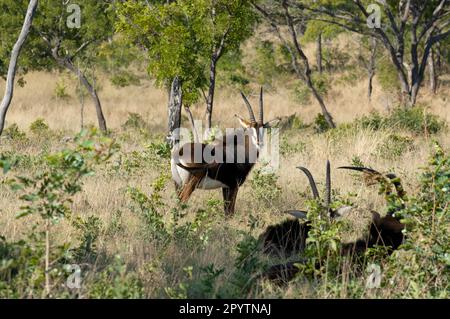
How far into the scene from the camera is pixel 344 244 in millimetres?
5855

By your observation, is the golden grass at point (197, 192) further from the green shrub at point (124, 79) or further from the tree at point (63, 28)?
the green shrub at point (124, 79)

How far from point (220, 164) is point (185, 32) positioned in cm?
644

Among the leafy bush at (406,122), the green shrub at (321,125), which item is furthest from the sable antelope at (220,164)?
the green shrub at (321,125)

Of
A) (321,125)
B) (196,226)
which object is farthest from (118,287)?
(321,125)

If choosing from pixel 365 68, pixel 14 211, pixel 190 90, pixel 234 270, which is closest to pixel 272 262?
pixel 234 270

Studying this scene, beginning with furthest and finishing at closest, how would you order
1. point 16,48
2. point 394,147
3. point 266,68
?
point 266,68 → point 394,147 → point 16,48

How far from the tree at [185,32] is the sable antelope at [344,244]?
7.86m

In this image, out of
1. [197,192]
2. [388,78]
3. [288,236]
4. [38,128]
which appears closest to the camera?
[288,236]

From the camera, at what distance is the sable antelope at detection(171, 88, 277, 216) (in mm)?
7957

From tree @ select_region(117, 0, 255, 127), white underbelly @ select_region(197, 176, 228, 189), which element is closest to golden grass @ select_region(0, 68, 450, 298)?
white underbelly @ select_region(197, 176, 228, 189)

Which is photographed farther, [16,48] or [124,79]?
[124,79]

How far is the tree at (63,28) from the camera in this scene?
19.9 meters

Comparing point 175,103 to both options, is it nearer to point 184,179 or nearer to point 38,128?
point 38,128
